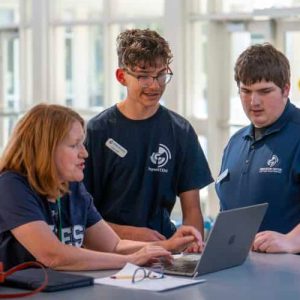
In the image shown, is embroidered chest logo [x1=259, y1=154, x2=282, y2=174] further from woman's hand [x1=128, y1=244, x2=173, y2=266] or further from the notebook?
the notebook

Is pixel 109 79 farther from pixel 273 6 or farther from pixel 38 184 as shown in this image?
pixel 38 184

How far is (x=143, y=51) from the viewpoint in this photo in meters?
3.78

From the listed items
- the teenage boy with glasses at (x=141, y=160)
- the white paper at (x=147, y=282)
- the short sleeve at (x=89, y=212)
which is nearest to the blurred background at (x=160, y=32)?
the teenage boy with glasses at (x=141, y=160)

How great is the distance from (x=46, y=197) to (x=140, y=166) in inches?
29.3

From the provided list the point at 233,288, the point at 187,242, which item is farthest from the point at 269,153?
the point at 233,288

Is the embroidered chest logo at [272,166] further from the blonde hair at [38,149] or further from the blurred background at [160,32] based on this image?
the blurred background at [160,32]

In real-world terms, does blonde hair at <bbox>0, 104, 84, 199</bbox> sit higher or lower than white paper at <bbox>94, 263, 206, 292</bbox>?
higher

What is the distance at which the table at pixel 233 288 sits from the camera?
8.87ft

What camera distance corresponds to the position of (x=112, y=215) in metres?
3.88

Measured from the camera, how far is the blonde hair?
3.14 m

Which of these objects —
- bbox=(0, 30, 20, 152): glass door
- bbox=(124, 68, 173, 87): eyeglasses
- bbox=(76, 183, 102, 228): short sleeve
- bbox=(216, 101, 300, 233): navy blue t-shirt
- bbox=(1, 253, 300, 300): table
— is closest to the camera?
bbox=(1, 253, 300, 300): table

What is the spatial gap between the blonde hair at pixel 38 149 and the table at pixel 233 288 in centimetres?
35

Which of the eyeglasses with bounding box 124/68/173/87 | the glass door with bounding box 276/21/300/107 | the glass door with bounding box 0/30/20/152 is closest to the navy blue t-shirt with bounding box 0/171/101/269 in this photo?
the eyeglasses with bounding box 124/68/173/87

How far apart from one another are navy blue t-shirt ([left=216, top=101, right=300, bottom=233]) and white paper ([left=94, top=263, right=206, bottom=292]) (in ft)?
2.28
